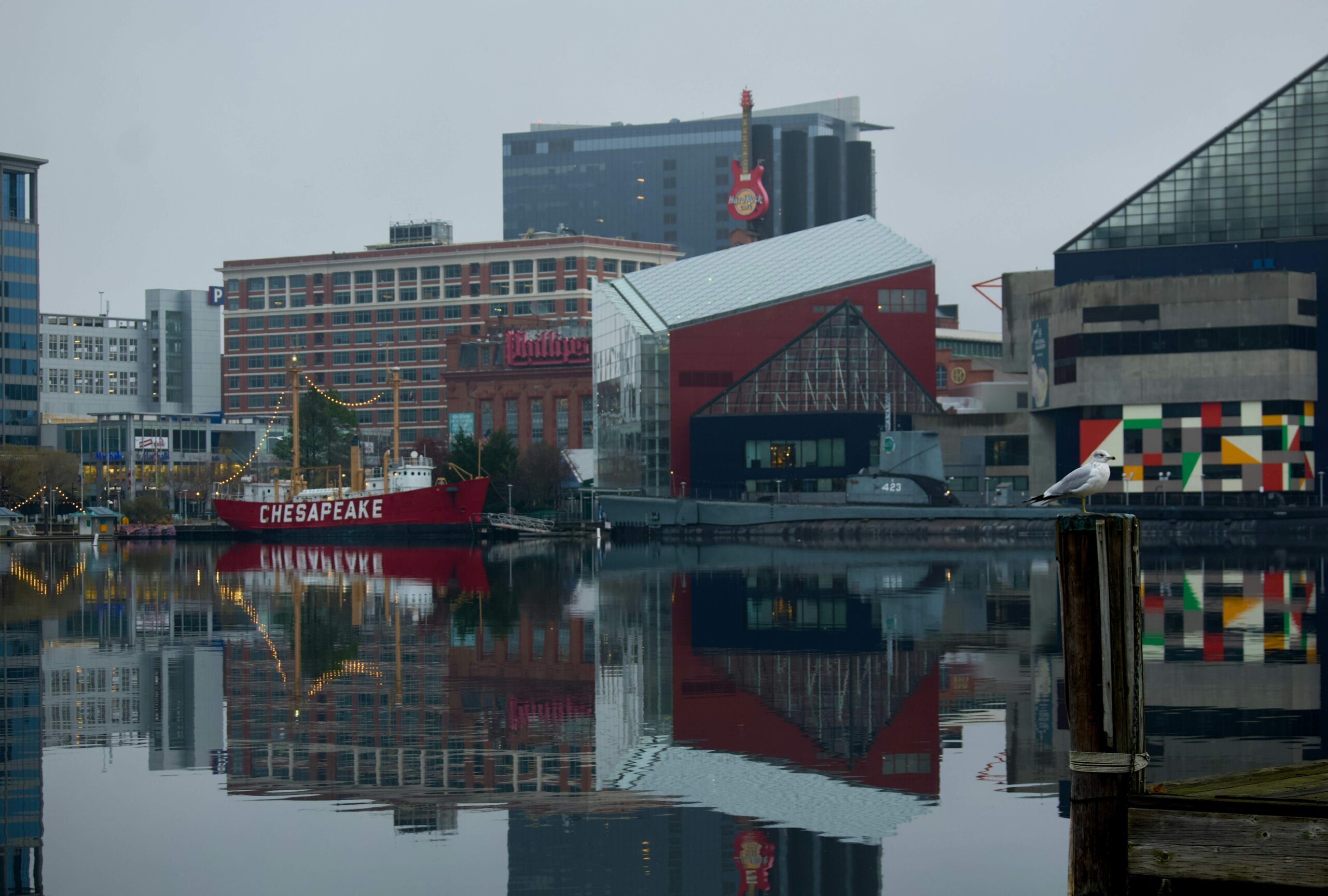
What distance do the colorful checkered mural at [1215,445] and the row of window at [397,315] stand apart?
313ft

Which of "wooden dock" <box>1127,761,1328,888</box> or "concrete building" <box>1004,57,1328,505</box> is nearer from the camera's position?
"wooden dock" <box>1127,761,1328,888</box>

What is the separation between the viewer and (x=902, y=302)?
122 metres

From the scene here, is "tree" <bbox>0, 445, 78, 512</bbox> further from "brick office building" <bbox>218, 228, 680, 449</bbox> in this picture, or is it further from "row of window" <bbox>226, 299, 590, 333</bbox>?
"row of window" <bbox>226, 299, 590, 333</bbox>

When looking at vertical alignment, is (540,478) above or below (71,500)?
above

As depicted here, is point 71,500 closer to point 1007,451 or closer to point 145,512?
point 145,512

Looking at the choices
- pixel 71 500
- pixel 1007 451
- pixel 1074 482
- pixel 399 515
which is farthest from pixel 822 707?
pixel 71 500

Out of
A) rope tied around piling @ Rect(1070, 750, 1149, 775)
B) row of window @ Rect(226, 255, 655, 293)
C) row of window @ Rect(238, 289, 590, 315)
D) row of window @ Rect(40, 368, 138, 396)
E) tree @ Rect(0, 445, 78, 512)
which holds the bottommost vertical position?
rope tied around piling @ Rect(1070, 750, 1149, 775)

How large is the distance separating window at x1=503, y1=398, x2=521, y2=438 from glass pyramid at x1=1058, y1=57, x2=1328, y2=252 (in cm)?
8172

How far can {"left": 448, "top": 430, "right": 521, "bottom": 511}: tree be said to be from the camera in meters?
129

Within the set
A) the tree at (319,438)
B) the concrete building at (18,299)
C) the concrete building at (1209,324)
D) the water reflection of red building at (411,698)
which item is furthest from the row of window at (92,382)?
the water reflection of red building at (411,698)

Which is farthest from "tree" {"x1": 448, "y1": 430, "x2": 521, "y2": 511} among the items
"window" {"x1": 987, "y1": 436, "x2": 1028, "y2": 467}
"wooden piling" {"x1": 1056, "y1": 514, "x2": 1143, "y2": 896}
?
"wooden piling" {"x1": 1056, "y1": 514, "x2": 1143, "y2": 896}

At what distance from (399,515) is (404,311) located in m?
90.6

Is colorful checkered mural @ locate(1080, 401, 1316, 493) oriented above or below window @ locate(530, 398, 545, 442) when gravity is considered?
below

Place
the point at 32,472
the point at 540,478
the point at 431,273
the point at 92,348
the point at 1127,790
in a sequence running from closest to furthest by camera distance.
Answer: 1. the point at 1127,790
2. the point at 32,472
3. the point at 540,478
4. the point at 92,348
5. the point at 431,273
